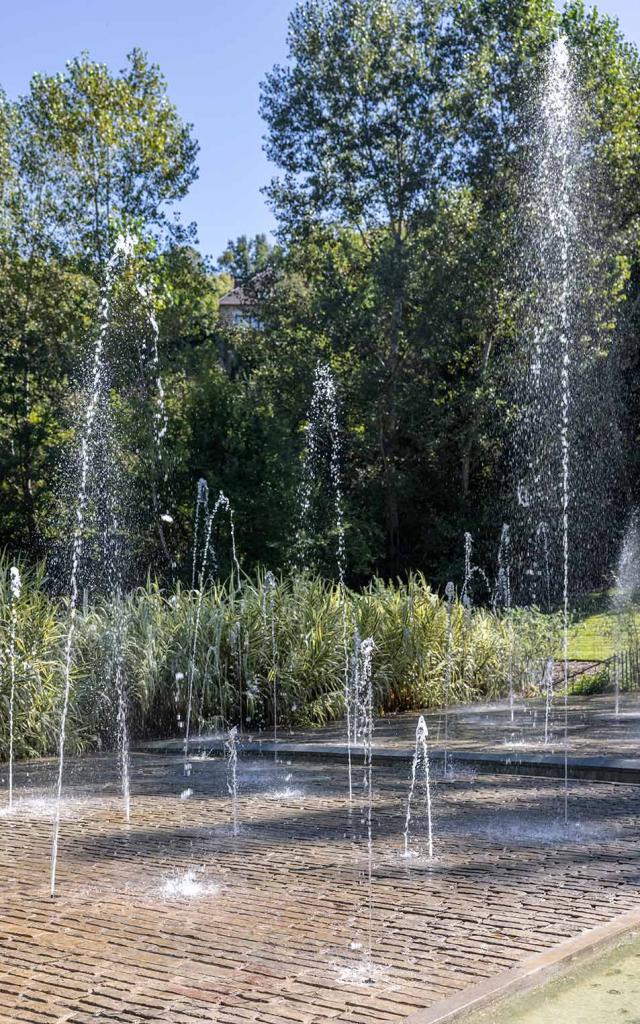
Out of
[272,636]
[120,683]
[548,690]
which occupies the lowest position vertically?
[548,690]

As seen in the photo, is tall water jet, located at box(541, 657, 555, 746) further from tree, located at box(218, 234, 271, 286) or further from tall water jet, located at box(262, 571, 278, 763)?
tree, located at box(218, 234, 271, 286)

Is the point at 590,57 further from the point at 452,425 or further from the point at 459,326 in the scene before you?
the point at 452,425

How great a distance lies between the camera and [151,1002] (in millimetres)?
3656

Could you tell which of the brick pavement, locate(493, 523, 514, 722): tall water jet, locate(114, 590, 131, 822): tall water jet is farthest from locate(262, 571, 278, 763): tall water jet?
locate(493, 523, 514, 722): tall water jet

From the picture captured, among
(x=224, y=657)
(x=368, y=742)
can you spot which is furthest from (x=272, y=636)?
(x=368, y=742)

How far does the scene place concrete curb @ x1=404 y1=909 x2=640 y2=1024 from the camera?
11.3 feet

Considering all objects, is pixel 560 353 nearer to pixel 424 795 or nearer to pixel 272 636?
pixel 272 636

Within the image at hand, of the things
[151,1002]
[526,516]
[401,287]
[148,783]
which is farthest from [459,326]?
[151,1002]

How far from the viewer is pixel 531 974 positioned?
375 cm

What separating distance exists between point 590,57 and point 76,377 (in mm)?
13247

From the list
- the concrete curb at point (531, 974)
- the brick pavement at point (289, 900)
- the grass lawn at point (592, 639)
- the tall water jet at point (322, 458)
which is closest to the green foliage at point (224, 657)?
the grass lawn at point (592, 639)

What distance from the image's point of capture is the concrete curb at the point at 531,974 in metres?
3.46

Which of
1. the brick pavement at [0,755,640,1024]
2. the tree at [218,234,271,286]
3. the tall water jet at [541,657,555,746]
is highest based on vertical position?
the tree at [218,234,271,286]

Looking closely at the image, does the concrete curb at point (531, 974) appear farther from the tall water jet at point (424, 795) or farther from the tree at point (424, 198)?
the tree at point (424, 198)
